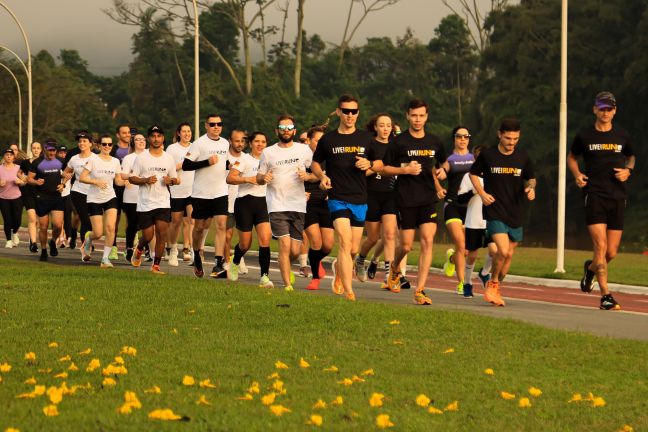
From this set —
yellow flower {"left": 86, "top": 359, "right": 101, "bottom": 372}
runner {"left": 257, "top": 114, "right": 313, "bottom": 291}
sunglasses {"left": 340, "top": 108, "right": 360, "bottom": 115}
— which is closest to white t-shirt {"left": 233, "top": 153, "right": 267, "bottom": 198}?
runner {"left": 257, "top": 114, "right": 313, "bottom": 291}

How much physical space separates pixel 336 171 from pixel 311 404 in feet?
21.9

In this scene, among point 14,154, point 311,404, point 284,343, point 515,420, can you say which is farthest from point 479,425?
point 14,154

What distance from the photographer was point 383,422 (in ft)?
23.9

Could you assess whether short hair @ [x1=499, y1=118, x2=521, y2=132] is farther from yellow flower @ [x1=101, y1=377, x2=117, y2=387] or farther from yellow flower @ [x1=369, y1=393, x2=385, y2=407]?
yellow flower @ [x1=101, y1=377, x2=117, y2=387]

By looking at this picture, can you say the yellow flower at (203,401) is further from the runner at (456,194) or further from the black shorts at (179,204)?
the black shorts at (179,204)

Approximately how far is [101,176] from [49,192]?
3.07 m

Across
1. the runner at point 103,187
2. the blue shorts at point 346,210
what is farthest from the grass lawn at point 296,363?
the runner at point 103,187

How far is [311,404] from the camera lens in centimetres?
807

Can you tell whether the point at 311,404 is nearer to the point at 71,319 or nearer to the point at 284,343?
the point at 284,343

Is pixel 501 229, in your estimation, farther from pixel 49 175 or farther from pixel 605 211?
pixel 49 175

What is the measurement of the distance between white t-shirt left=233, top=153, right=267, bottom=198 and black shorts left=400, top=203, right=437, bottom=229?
2301 mm

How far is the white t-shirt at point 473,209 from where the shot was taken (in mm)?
17156

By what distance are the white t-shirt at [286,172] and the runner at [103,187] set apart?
18.8 feet

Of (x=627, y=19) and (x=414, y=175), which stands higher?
(x=627, y=19)
